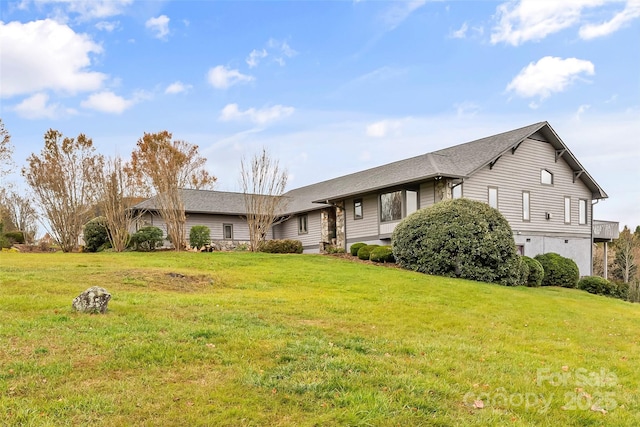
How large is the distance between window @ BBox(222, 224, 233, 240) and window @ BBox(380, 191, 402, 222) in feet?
37.1

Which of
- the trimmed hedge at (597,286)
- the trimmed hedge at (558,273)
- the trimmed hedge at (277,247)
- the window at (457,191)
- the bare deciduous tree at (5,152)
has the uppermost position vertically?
the bare deciduous tree at (5,152)

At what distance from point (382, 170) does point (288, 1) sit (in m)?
12.0

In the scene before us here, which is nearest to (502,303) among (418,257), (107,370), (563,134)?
(418,257)

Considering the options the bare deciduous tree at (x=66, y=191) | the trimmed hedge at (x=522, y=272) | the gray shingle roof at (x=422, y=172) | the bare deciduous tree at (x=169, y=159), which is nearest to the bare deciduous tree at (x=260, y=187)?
the gray shingle roof at (x=422, y=172)

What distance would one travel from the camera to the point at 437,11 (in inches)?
600

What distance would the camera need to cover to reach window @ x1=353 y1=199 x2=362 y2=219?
77.7ft

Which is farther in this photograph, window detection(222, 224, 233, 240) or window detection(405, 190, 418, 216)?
window detection(222, 224, 233, 240)

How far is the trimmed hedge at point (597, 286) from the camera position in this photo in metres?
20.4

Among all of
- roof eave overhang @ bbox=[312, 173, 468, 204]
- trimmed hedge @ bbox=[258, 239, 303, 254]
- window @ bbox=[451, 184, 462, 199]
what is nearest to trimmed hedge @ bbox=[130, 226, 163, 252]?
trimmed hedge @ bbox=[258, 239, 303, 254]

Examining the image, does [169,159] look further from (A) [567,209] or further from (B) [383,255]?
(A) [567,209]

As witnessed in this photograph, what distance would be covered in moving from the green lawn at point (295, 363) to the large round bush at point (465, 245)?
6567mm

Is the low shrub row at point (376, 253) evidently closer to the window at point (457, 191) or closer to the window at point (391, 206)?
the window at point (391, 206)

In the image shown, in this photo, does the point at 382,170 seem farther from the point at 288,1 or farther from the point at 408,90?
the point at 288,1

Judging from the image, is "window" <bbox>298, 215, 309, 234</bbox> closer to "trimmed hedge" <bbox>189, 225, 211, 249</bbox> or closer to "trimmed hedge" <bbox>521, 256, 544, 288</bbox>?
"trimmed hedge" <bbox>189, 225, 211, 249</bbox>
